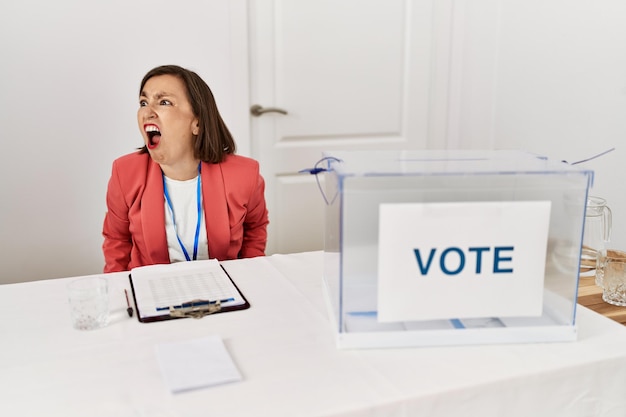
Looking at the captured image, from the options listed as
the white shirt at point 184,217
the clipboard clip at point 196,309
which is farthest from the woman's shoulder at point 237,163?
the clipboard clip at point 196,309

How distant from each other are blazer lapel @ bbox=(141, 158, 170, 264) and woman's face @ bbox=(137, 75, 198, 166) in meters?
0.07

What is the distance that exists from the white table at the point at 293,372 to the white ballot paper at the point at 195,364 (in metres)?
0.01

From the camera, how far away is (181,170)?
1717 millimetres

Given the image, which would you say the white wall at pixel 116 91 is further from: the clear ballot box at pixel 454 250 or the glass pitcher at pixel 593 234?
the clear ballot box at pixel 454 250

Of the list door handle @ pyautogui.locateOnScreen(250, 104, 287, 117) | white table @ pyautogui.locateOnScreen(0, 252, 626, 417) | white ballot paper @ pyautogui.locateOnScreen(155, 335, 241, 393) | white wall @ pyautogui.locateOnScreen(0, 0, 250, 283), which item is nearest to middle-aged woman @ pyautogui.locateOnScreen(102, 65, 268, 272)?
white table @ pyautogui.locateOnScreen(0, 252, 626, 417)

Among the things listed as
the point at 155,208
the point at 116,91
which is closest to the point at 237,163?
the point at 155,208

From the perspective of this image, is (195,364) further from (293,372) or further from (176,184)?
(176,184)

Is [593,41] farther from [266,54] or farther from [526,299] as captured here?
[526,299]

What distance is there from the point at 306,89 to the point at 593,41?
123 cm

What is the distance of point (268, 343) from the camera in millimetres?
1045

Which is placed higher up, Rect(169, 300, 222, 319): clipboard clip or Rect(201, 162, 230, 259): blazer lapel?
Rect(201, 162, 230, 259): blazer lapel

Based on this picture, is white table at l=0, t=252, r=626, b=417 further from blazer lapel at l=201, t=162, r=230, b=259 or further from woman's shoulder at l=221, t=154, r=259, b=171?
woman's shoulder at l=221, t=154, r=259, b=171

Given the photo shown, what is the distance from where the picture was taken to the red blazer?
1.65 metres

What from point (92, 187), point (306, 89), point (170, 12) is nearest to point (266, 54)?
point (306, 89)
